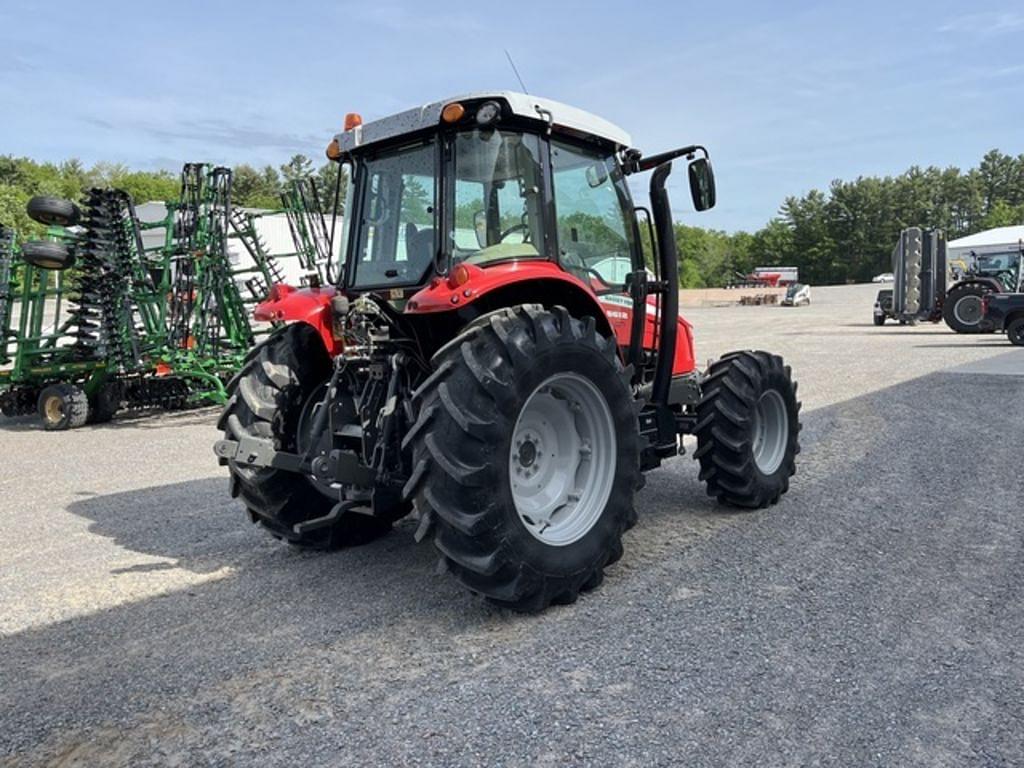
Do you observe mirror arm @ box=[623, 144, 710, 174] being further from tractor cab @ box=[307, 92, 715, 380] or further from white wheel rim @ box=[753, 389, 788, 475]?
white wheel rim @ box=[753, 389, 788, 475]

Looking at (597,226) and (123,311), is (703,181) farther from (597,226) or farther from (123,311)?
(123,311)

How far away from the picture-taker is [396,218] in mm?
4488

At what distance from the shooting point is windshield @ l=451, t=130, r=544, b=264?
4.11 meters

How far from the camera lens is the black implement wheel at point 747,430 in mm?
5191

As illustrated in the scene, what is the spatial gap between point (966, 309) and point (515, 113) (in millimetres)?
20522

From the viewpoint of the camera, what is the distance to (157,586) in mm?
4262

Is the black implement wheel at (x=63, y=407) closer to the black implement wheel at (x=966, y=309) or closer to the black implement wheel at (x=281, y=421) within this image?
the black implement wheel at (x=281, y=421)

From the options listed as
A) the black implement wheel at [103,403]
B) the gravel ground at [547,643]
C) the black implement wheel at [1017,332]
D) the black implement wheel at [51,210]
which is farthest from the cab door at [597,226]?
the black implement wheel at [1017,332]

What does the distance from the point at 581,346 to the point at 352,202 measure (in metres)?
1.74

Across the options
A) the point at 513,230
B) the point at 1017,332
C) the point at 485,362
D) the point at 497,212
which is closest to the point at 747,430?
the point at 513,230

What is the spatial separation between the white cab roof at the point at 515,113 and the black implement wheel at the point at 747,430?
5.69 ft

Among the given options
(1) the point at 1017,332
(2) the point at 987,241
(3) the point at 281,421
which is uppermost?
(2) the point at 987,241

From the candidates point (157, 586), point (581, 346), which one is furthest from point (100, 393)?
point (581, 346)

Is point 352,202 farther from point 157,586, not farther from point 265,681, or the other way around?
point 265,681
